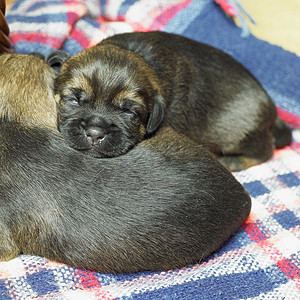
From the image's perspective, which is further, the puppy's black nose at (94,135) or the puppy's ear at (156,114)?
the puppy's ear at (156,114)

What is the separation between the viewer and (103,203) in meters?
2.25

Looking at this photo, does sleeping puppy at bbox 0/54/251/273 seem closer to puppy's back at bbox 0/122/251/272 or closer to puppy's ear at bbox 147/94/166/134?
puppy's back at bbox 0/122/251/272

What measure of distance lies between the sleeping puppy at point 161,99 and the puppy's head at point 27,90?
0.07m

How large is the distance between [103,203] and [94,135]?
1.41ft

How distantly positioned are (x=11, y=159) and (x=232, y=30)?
2709 mm

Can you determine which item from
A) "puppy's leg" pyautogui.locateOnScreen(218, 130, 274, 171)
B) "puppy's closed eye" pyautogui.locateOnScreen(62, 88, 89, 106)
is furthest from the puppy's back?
"puppy's leg" pyautogui.locateOnScreen(218, 130, 274, 171)

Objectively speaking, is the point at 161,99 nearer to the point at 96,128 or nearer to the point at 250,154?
the point at 96,128

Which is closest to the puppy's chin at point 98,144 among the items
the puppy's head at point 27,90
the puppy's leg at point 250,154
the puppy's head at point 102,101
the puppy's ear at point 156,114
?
the puppy's head at point 102,101

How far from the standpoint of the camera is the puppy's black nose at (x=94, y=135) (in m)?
2.49

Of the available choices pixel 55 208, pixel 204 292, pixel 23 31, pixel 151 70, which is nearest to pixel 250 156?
pixel 151 70

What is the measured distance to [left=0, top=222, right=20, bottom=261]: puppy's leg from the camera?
2330mm

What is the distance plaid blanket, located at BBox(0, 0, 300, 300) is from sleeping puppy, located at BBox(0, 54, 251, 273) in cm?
11

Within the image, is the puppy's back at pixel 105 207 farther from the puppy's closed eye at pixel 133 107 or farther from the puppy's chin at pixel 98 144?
the puppy's closed eye at pixel 133 107

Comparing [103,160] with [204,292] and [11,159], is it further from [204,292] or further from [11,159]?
[204,292]
